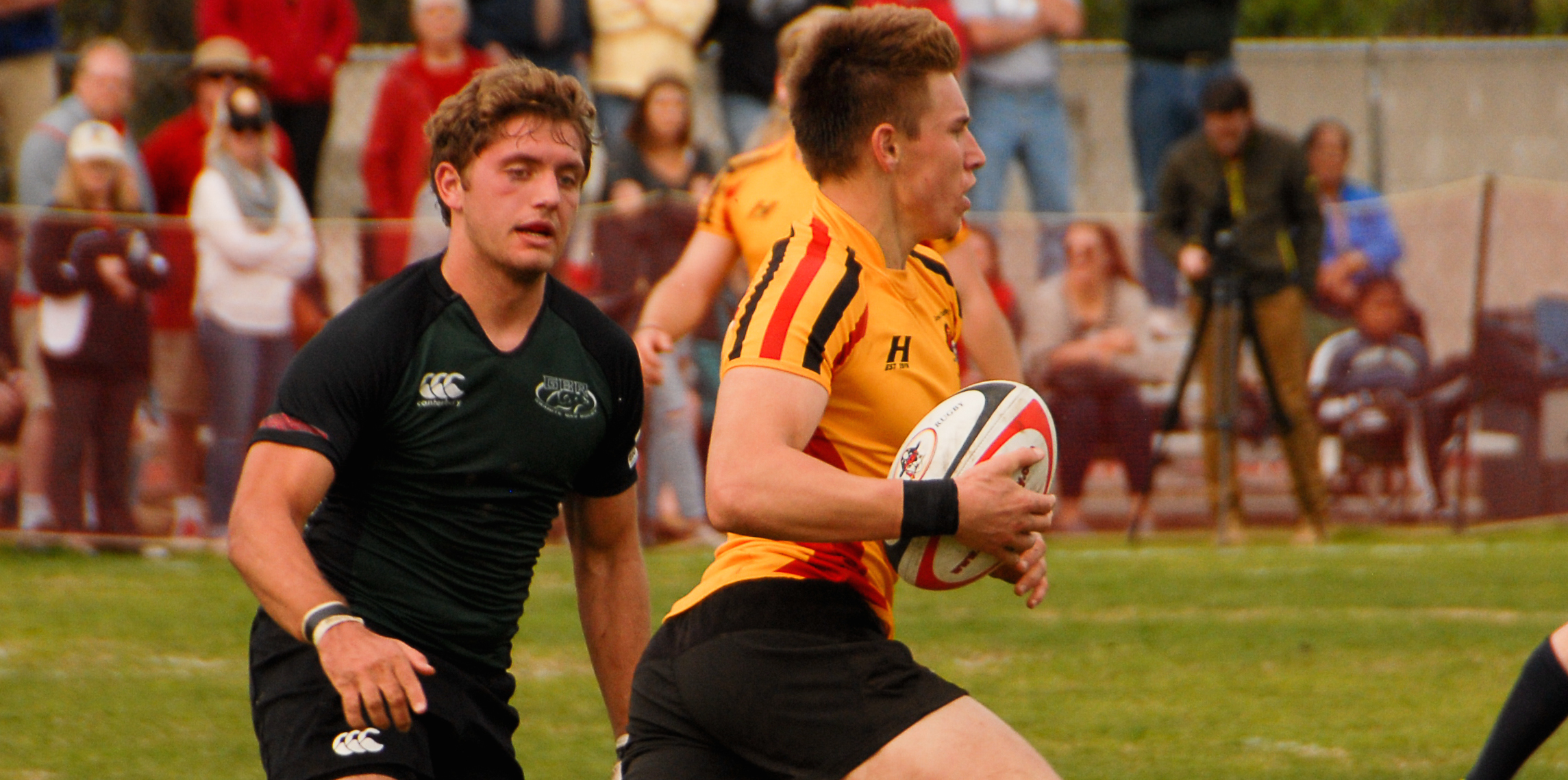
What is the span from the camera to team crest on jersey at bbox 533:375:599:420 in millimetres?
3891

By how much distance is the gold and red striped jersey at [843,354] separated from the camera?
320cm

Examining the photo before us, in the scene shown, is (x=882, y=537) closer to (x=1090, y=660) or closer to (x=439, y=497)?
(x=439, y=497)

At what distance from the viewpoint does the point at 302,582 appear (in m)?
3.45

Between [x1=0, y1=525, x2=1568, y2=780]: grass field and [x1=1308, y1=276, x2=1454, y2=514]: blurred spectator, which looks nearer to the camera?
[x1=0, y1=525, x2=1568, y2=780]: grass field

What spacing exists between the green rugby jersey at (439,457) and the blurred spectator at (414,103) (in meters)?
6.71

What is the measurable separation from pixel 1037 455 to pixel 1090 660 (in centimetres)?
414

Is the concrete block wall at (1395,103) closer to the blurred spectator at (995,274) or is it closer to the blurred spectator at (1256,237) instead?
the blurred spectator at (1256,237)

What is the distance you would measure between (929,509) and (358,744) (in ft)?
4.26

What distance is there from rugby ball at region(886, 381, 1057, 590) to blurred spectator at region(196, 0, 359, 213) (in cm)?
816

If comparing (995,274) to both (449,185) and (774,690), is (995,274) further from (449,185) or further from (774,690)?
(774,690)

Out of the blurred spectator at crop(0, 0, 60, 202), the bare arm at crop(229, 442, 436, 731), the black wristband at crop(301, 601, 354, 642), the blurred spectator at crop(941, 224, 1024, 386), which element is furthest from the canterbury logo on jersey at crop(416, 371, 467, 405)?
the blurred spectator at crop(0, 0, 60, 202)

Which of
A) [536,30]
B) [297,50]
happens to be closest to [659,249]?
[536,30]

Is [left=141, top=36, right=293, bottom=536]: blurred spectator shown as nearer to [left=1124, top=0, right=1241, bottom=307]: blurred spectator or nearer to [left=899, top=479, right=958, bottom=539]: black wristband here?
[left=1124, top=0, right=1241, bottom=307]: blurred spectator

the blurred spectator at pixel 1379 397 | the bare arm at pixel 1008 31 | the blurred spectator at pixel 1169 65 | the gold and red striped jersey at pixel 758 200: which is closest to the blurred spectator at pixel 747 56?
the bare arm at pixel 1008 31
